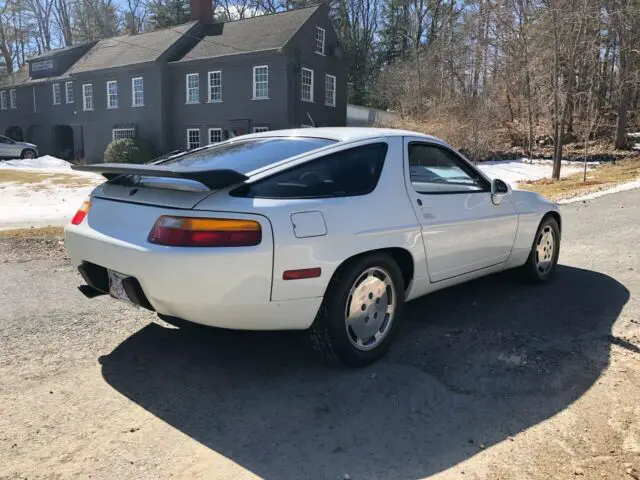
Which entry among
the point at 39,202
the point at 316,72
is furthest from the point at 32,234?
the point at 316,72

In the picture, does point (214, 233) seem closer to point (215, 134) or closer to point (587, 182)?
point (587, 182)

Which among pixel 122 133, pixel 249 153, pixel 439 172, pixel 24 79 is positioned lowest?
pixel 439 172

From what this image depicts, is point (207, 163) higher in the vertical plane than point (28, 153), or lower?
higher

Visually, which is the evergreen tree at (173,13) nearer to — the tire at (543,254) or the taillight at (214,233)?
the tire at (543,254)

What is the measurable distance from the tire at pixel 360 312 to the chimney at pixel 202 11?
30.2 meters

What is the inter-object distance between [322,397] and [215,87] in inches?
1039

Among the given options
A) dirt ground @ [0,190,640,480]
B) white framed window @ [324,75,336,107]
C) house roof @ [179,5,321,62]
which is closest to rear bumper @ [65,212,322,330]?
dirt ground @ [0,190,640,480]

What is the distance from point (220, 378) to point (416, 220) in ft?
5.54

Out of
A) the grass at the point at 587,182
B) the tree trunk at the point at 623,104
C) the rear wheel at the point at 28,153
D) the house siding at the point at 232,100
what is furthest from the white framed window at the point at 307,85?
the rear wheel at the point at 28,153

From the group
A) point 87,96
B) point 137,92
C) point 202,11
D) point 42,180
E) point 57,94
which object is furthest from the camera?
point 57,94

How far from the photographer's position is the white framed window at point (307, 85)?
2687cm

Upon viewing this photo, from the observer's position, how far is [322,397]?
10.7 ft

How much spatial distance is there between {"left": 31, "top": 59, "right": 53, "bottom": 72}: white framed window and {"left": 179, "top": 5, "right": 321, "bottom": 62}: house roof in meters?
13.5

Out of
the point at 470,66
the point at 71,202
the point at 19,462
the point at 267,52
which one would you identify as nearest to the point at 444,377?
the point at 19,462
